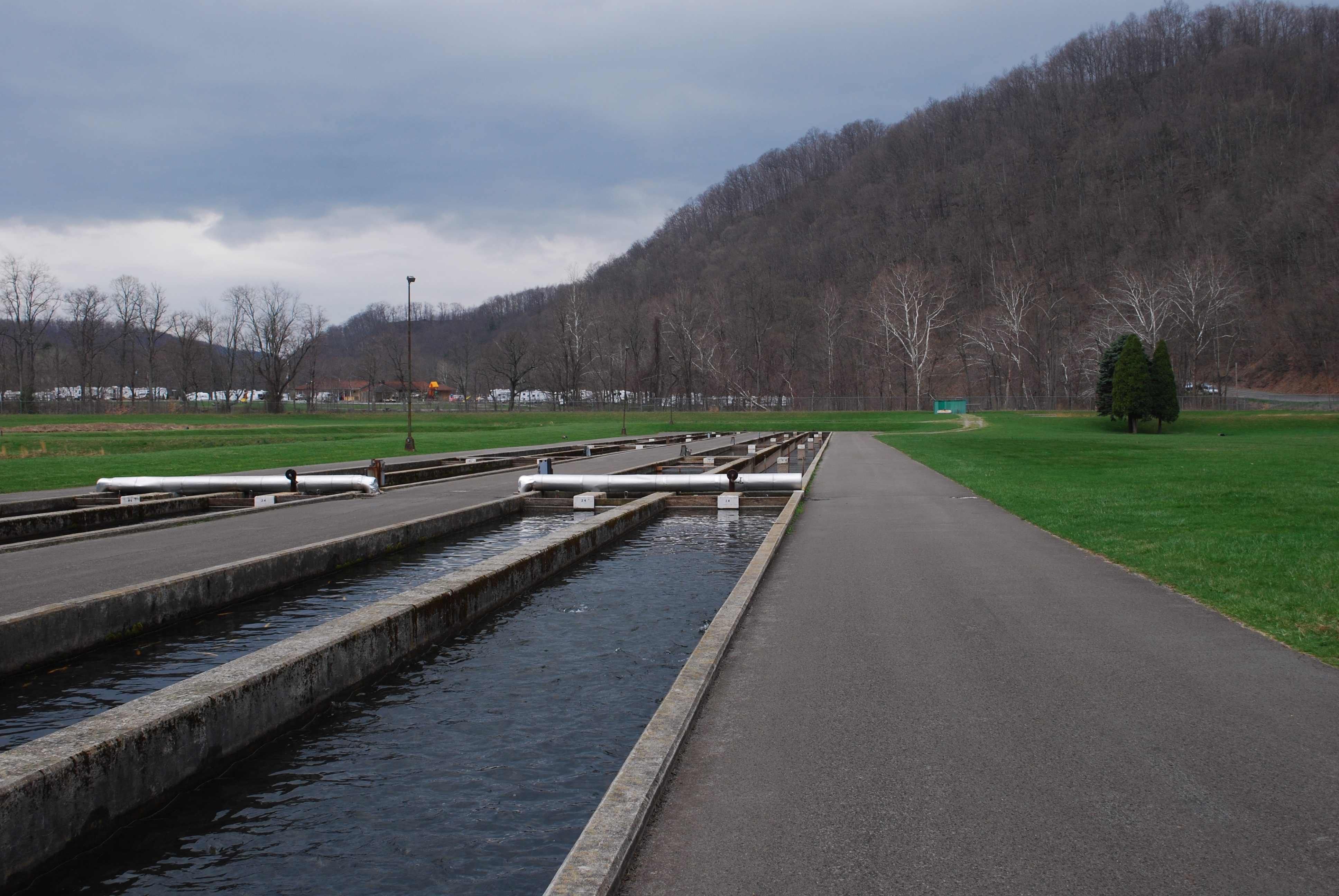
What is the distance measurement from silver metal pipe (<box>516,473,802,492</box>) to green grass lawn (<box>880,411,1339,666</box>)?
4.64m

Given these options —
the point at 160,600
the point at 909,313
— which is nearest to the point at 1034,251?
the point at 909,313

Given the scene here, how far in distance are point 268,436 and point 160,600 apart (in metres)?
39.5

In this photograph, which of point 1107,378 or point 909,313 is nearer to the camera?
point 1107,378

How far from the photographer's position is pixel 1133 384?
5062cm

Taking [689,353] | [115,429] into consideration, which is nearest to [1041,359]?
[689,353]

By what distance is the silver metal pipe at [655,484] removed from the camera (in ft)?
63.9

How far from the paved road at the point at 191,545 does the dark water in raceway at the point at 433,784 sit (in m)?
4.54

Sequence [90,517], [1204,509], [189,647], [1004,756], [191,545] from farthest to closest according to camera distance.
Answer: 1. [90,517]
2. [1204,509]
3. [191,545]
4. [189,647]
5. [1004,756]

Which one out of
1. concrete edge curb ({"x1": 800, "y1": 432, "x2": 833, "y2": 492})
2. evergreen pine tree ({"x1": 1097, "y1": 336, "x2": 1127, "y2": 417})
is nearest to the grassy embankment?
concrete edge curb ({"x1": 800, "y1": 432, "x2": 833, "y2": 492})

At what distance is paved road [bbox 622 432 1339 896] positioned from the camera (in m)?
3.51

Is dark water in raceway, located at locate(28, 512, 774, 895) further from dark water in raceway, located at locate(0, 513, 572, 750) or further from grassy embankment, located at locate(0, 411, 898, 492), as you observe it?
grassy embankment, located at locate(0, 411, 898, 492)

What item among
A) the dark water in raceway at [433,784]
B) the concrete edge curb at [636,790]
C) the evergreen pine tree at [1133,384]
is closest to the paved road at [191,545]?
the dark water in raceway at [433,784]

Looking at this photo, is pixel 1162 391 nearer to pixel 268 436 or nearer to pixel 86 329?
pixel 268 436

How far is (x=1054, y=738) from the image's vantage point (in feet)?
16.1
